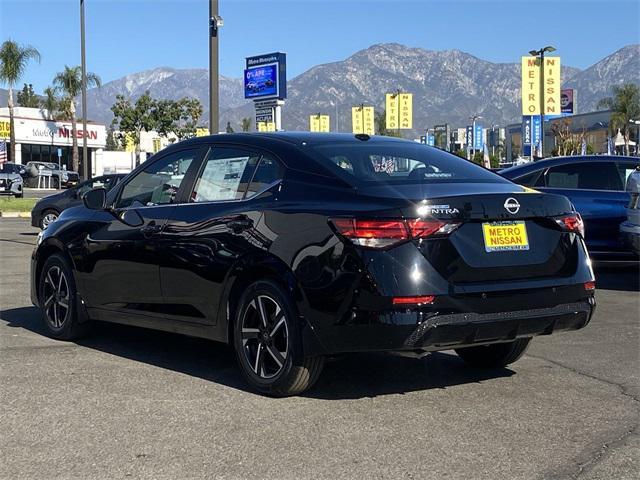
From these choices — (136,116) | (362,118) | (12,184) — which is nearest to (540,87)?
(12,184)

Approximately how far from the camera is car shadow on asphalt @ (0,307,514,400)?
541 cm

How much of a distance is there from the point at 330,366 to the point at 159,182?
6.15ft

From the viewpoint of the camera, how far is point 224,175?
5691 mm

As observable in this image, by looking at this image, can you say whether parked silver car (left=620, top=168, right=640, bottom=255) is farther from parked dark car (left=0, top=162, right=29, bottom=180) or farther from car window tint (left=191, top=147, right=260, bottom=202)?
parked dark car (left=0, top=162, right=29, bottom=180)

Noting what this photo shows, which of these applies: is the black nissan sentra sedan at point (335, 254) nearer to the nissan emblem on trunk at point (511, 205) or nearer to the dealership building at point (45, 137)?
the nissan emblem on trunk at point (511, 205)

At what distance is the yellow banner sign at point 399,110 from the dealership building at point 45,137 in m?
26.1

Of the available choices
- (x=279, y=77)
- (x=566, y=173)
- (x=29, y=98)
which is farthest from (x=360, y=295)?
(x=29, y=98)

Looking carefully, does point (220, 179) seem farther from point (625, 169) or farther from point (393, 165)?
point (625, 169)

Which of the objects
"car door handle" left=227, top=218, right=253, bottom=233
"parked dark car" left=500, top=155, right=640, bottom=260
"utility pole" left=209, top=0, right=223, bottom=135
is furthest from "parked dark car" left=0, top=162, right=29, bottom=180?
"car door handle" left=227, top=218, right=253, bottom=233

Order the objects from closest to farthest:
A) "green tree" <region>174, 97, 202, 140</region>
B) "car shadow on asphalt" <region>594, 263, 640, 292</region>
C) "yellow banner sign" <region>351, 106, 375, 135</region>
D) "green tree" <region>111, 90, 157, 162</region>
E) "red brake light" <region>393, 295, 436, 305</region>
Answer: "red brake light" <region>393, 295, 436, 305</region> → "car shadow on asphalt" <region>594, 263, 640, 292</region> → "yellow banner sign" <region>351, 106, 375, 135</region> → "green tree" <region>111, 90, 157, 162</region> → "green tree" <region>174, 97, 202, 140</region>

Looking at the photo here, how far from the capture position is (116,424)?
4.57 metres

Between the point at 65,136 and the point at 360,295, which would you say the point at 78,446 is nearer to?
the point at 360,295

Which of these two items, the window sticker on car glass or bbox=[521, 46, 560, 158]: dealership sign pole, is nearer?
the window sticker on car glass

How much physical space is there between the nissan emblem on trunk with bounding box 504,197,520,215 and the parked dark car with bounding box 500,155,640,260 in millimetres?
6348
